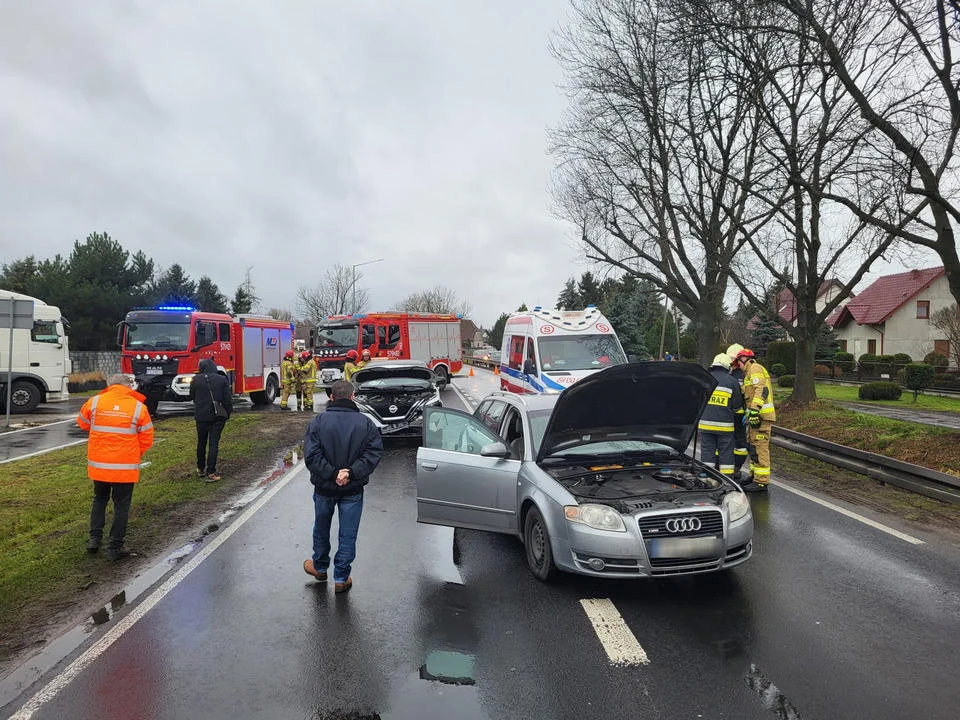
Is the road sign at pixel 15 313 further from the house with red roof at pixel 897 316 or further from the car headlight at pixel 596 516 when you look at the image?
the house with red roof at pixel 897 316

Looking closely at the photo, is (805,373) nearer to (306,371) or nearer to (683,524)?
(306,371)

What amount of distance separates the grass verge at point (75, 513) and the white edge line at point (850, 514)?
737cm

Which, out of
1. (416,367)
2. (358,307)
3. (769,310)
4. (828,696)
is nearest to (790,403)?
(769,310)

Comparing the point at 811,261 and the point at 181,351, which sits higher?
the point at 811,261

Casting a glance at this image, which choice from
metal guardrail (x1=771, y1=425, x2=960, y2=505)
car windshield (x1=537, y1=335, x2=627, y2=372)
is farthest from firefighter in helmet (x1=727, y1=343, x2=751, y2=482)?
car windshield (x1=537, y1=335, x2=627, y2=372)

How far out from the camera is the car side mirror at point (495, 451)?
568 cm

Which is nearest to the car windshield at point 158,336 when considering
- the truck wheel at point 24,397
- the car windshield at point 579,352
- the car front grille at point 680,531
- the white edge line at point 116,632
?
the truck wheel at point 24,397

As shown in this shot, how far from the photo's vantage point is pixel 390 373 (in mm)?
12750

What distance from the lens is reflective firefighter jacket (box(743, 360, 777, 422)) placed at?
8508mm

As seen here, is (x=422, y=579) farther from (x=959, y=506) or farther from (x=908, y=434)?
(x=908, y=434)

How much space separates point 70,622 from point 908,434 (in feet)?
43.0

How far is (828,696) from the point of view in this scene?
3.51 m

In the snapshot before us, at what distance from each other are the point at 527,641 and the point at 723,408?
4.88 metres

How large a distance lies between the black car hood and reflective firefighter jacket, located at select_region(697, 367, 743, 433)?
7.21ft
